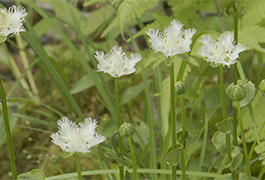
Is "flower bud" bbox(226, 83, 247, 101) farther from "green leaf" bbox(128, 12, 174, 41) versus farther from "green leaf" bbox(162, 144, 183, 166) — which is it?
"green leaf" bbox(128, 12, 174, 41)

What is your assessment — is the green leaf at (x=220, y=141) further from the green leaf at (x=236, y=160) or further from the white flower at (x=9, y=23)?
the white flower at (x=9, y=23)

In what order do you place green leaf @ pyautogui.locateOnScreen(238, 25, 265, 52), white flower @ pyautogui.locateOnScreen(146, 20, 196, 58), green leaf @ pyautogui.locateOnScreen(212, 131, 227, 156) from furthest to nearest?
green leaf @ pyautogui.locateOnScreen(238, 25, 265, 52) < green leaf @ pyautogui.locateOnScreen(212, 131, 227, 156) < white flower @ pyautogui.locateOnScreen(146, 20, 196, 58)

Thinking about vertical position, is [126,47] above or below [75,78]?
above

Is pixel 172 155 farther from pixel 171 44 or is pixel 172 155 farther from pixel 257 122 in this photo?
pixel 257 122

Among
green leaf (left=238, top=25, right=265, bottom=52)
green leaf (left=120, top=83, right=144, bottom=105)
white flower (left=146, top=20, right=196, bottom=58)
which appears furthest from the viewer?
green leaf (left=120, top=83, right=144, bottom=105)

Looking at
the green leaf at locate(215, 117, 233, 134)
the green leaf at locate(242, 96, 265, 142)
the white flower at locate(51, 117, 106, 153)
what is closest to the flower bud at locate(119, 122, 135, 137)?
the white flower at locate(51, 117, 106, 153)

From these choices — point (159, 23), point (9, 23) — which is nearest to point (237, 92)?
point (9, 23)

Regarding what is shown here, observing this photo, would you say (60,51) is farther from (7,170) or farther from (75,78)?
(7,170)

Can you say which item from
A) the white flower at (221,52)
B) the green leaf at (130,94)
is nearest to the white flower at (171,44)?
the white flower at (221,52)

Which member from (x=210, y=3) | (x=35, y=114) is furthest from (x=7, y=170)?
(x=210, y=3)

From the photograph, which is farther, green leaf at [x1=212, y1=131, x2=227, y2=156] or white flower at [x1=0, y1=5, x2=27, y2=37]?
green leaf at [x1=212, y1=131, x2=227, y2=156]

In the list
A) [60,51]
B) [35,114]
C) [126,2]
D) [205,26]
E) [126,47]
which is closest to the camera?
[126,2]
